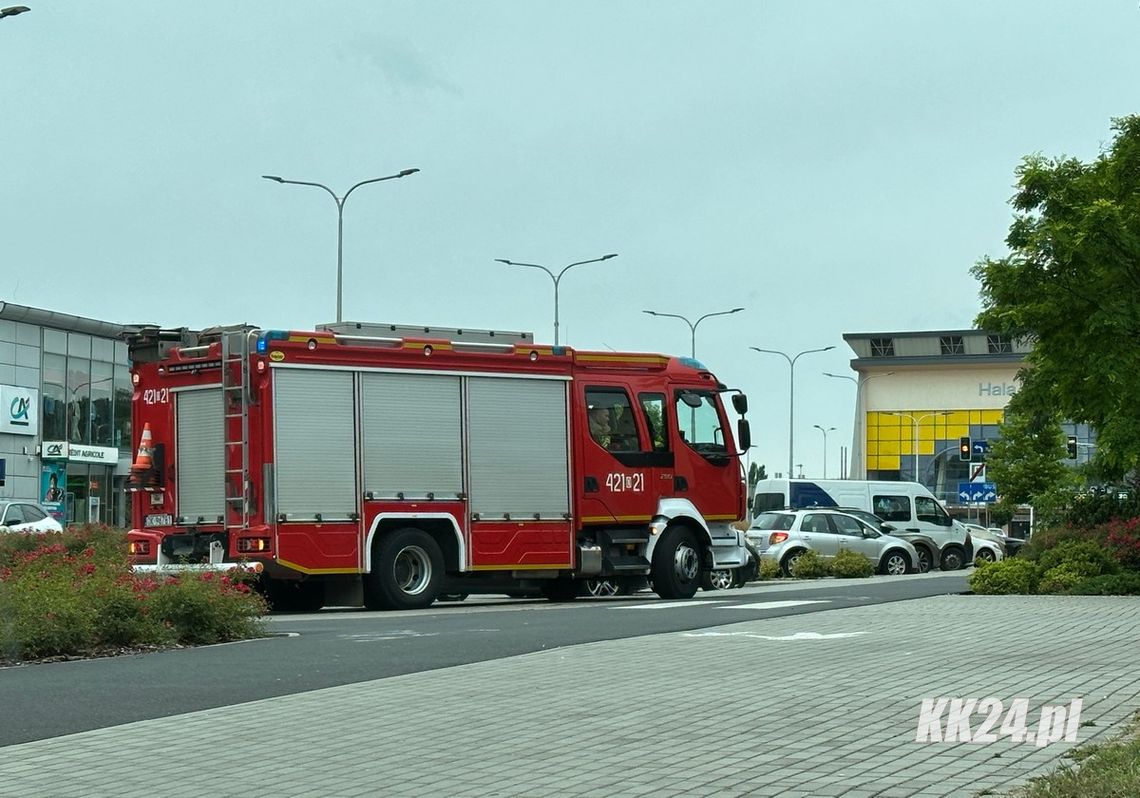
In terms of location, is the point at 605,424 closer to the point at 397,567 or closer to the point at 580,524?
the point at 580,524

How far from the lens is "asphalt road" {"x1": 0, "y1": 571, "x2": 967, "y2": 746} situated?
11336mm

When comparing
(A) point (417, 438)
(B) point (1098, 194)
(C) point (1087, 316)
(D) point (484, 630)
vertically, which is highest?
(B) point (1098, 194)

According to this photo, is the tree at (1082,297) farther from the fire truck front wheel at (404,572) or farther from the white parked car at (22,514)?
the white parked car at (22,514)

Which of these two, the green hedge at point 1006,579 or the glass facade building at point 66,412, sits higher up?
the glass facade building at point 66,412

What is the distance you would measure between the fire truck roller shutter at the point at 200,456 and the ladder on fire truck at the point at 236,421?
0.48ft

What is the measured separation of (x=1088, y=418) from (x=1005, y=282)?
243cm

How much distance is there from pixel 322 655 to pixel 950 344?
112175 mm

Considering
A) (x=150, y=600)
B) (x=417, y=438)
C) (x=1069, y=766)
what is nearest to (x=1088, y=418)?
(x=417, y=438)

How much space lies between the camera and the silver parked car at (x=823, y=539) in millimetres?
39312

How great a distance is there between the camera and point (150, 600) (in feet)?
52.9

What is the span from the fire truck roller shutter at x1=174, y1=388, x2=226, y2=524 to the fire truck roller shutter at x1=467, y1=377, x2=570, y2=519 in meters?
3.15

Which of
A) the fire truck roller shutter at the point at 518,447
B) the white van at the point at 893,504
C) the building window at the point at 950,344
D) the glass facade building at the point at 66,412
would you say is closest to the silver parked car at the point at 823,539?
the white van at the point at 893,504

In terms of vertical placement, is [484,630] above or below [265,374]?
below

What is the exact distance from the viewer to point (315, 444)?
70.7 ft
